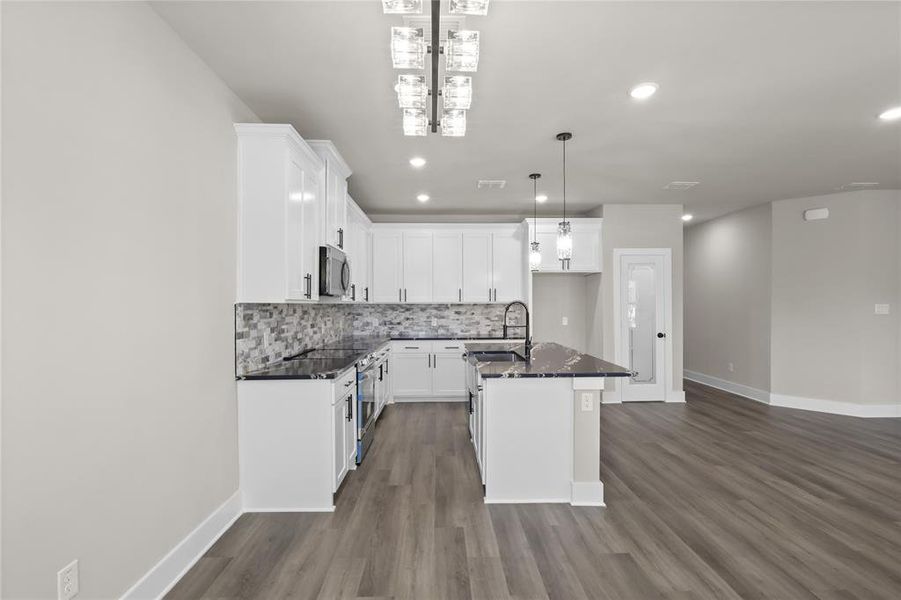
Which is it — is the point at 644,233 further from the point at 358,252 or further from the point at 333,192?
the point at 333,192

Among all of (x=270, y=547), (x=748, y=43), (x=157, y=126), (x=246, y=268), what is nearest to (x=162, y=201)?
(x=157, y=126)

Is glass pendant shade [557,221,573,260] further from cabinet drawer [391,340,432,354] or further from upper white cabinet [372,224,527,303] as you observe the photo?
cabinet drawer [391,340,432,354]

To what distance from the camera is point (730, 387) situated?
6297 mm

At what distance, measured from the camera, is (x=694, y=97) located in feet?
9.02

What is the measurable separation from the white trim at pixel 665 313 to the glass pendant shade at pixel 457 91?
428 cm

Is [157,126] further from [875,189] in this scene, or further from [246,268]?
[875,189]

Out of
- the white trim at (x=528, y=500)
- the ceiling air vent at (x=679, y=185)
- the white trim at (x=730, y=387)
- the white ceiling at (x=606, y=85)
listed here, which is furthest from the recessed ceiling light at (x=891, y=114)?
the white trim at (x=730, y=387)

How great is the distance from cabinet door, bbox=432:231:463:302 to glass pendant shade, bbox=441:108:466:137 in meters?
3.47

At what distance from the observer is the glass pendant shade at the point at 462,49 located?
1.72 metres

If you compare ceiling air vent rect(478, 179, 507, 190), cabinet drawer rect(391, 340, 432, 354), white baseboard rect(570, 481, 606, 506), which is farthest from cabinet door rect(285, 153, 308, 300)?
cabinet drawer rect(391, 340, 432, 354)

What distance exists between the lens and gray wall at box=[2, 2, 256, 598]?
4.42ft

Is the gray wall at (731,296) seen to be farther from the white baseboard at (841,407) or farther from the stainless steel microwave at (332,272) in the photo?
the stainless steel microwave at (332,272)

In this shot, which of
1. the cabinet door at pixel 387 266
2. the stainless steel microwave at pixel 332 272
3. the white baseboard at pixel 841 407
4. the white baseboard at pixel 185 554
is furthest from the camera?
the cabinet door at pixel 387 266

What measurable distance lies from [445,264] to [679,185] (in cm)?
313
